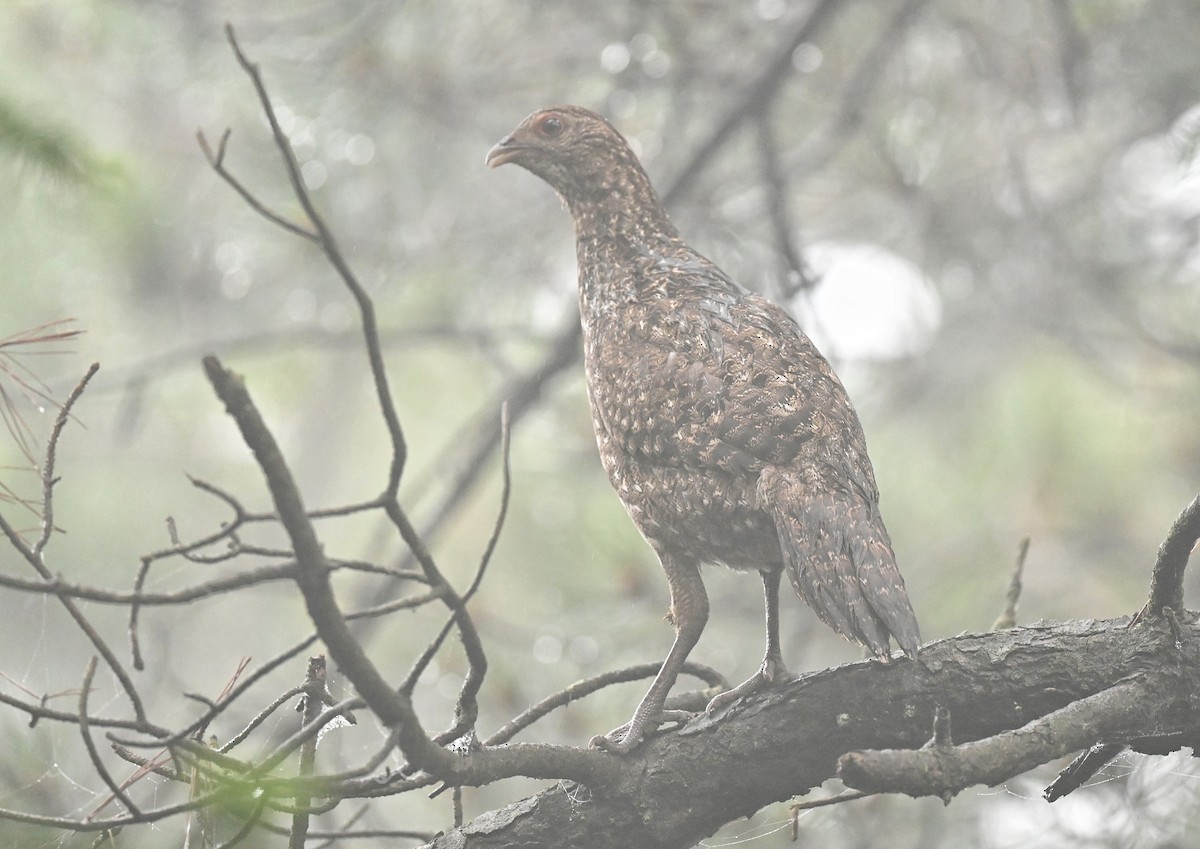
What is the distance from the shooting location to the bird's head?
3.46 metres

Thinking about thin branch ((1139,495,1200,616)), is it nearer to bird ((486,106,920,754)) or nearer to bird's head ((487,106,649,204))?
bird ((486,106,920,754))

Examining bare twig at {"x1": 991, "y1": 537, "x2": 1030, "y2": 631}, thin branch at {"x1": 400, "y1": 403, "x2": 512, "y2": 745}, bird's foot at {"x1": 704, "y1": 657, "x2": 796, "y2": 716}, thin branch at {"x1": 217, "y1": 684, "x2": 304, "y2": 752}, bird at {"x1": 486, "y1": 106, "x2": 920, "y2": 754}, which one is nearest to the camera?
thin branch at {"x1": 400, "y1": 403, "x2": 512, "y2": 745}

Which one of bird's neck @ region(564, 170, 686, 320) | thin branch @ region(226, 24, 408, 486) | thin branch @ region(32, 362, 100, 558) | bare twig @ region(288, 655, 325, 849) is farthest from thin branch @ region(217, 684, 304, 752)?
bird's neck @ region(564, 170, 686, 320)

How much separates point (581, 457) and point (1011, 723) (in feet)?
14.8

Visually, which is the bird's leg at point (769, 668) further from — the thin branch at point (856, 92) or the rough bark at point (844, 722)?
the thin branch at point (856, 92)

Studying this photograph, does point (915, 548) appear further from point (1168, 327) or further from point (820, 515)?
point (820, 515)

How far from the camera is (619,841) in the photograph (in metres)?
2.43

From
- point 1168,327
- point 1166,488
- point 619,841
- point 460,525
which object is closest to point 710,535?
point 619,841

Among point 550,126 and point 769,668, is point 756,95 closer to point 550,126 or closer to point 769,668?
point 550,126

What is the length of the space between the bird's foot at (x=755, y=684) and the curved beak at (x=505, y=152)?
1.55m

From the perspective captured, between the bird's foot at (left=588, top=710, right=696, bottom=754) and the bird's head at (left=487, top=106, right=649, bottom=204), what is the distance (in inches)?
57.9

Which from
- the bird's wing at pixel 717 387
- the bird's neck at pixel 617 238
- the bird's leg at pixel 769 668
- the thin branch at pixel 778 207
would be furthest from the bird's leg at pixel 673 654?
the thin branch at pixel 778 207

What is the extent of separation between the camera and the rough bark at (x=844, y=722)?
2.27 metres

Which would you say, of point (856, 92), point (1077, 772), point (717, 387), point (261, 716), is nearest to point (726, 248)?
point (856, 92)
